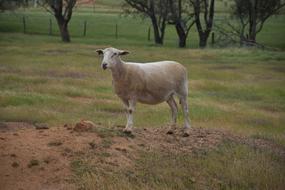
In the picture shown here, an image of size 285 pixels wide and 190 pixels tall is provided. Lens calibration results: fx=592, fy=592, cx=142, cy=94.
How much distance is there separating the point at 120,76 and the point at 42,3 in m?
47.9

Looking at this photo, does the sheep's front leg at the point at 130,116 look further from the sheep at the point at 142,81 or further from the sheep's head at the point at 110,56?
the sheep's head at the point at 110,56

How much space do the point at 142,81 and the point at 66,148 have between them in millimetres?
2323

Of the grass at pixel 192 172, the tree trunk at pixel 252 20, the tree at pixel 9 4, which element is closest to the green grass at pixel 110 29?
the tree at pixel 9 4

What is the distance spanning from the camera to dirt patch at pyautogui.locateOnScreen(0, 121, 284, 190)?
1009 centimetres

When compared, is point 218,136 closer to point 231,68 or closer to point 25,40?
point 231,68

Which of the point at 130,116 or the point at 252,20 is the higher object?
the point at 252,20

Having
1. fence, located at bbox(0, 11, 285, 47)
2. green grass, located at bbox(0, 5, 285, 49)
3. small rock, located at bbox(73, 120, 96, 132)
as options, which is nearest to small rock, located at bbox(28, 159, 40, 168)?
small rock, located at bbox(73, 120, 96, 132)

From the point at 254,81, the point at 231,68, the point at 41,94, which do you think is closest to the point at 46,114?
the point at 41,94

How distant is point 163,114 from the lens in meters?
20.0

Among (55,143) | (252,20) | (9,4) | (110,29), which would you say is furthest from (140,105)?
(110,29)

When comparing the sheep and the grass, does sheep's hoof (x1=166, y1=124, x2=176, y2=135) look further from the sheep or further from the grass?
the grass

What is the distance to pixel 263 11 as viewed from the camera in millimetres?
56281

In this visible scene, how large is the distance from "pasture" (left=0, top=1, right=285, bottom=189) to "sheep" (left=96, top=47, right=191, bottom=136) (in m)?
0.74

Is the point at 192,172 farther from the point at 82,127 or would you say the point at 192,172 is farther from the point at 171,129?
the point at 82,127
